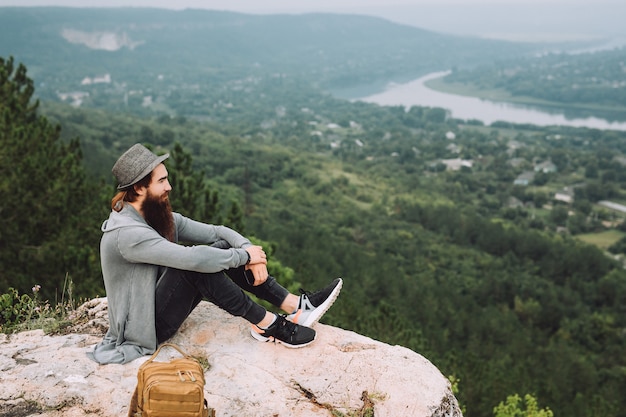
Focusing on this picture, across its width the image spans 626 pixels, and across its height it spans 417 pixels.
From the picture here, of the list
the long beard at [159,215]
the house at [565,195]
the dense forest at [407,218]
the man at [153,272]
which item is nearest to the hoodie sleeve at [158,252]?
the man at [153,272]

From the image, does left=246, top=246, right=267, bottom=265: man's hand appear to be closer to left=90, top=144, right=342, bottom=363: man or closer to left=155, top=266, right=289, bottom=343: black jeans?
left=90, top=144, right=342, bottom=363: man

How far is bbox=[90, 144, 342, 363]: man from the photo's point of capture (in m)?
3.07

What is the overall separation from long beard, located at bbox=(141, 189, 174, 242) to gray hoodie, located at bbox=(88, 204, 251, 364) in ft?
0.19

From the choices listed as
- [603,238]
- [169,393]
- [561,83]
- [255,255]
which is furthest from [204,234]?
[561,83]

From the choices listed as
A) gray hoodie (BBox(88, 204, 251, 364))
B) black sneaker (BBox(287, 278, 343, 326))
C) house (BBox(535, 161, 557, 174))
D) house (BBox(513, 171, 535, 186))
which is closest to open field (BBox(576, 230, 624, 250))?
house (BBox(513, 171, 535, 186))

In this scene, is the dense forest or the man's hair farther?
the dense forest

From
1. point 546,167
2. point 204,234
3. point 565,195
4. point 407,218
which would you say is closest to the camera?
point 204,234

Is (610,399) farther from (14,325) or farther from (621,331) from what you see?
(14,325)

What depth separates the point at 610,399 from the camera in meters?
19.4

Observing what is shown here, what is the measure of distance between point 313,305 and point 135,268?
1.24m

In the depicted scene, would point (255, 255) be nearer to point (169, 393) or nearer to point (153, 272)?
point (153, 272)

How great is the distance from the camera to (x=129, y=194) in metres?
3.21

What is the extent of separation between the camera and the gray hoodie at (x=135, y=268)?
10.0 ft

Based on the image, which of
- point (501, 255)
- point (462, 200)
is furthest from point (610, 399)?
point (462, 200)
